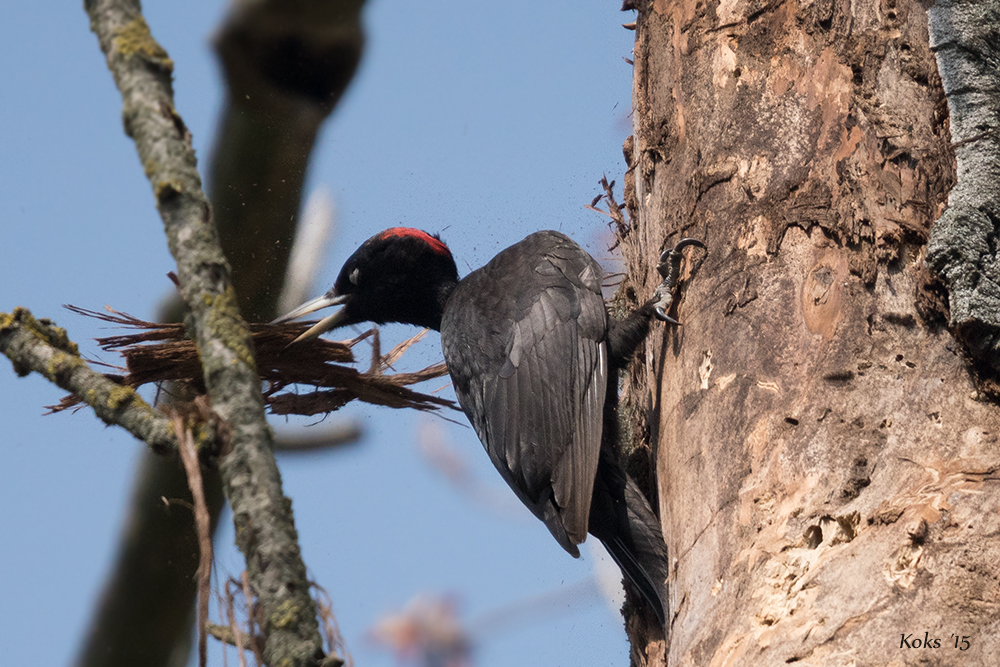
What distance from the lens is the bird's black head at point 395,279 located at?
386 centimetres

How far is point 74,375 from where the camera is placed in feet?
5.10

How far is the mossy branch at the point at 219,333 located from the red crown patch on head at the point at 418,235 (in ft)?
7.86

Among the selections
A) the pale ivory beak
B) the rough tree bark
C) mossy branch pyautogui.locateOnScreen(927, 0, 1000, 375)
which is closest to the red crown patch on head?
the pale ivory beak

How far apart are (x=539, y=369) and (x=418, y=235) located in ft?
3.50

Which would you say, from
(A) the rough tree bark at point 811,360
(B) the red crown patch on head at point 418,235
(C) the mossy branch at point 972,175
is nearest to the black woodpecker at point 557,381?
(A) the rough tree bark at point 811,360

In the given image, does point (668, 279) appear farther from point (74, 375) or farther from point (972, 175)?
point (74, 375)

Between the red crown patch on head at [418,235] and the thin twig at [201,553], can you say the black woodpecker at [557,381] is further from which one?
the thin twig at [201,553]

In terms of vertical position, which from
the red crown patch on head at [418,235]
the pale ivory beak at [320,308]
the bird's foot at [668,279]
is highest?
the red crown patch on head at [418,235]

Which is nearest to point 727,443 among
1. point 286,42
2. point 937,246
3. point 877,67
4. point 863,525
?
point 863,525

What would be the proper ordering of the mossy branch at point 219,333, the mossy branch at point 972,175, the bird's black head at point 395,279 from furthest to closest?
the bird's black head at point 395,279 → the mossy branch at point 972,175 → the mossy branch at point 219,333

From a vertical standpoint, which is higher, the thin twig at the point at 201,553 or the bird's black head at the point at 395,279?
the bird's black head at the point at 395,279

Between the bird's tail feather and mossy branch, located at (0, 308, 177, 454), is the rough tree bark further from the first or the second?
mossy branch, located at (0, 308, 177, 454)

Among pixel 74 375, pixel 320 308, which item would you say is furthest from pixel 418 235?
pixel 74 375

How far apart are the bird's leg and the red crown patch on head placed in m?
1.05
